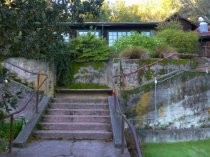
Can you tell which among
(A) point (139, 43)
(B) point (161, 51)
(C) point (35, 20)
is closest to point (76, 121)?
(C) point (35, 20)

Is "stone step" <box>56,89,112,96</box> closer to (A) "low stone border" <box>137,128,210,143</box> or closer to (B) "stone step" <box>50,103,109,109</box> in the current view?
(A) "low stone border" <box>137,128,210,143</box>

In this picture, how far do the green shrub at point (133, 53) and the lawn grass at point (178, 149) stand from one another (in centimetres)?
431

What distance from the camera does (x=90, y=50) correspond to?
1827 cm

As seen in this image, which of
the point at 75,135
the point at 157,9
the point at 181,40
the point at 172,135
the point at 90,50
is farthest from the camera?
the point at 157,9

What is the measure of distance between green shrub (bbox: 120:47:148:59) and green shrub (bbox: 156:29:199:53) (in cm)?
302

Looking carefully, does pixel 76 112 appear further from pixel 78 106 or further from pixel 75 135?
pixel 75 135

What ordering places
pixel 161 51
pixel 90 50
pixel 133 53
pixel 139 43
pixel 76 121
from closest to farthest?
pixel 76 121 < pixel 133 53 < pixel 161 51 < pixel 90 50 < pixel 139 43

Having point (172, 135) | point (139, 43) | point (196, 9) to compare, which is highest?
point (196, 9)

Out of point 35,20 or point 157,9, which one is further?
point 157,9

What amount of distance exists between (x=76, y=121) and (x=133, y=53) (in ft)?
18.3

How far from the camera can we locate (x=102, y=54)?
18.4 m

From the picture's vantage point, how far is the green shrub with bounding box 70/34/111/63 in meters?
18.3

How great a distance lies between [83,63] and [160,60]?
3.95m

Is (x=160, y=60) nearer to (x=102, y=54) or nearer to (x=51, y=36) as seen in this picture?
(x=102, y=54)
